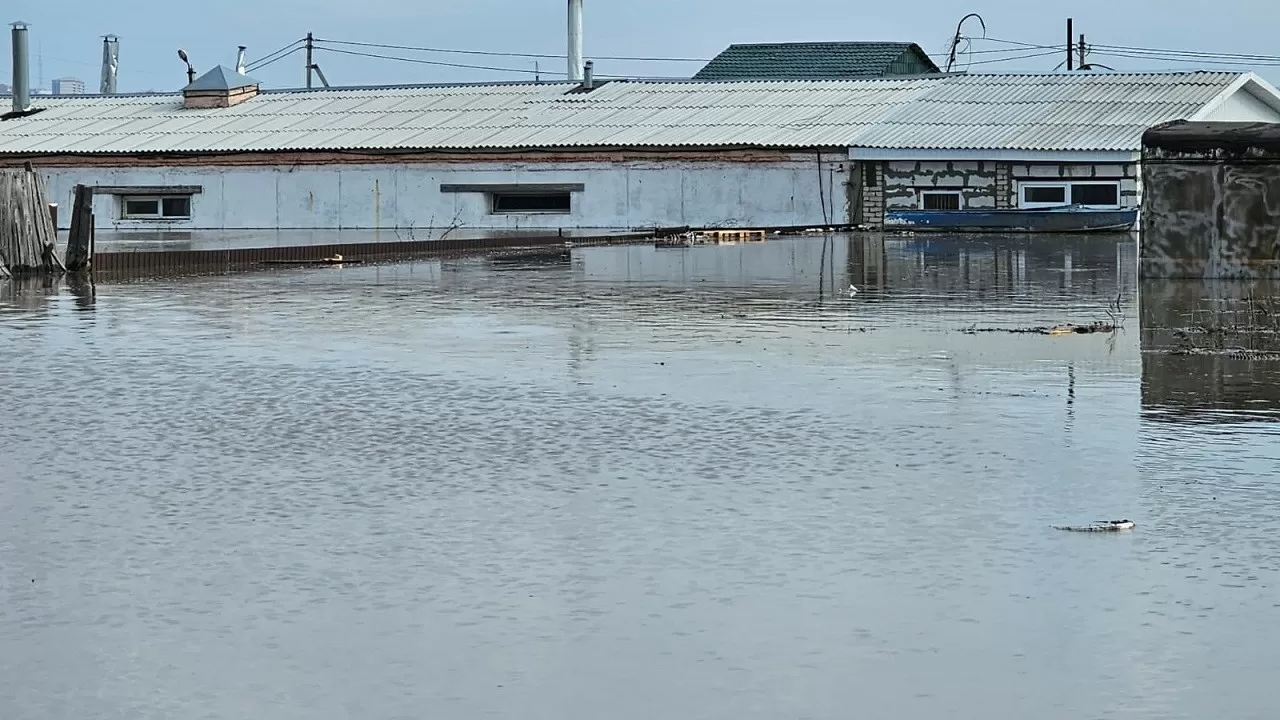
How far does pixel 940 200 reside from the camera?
141 ft

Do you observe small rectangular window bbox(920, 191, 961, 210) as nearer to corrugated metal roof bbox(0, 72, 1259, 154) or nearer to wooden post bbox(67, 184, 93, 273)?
corrugated metal roof bbox(0, 72, 1259, 154)

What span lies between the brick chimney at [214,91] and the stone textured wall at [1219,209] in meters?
41.3

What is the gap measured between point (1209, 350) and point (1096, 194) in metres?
30.0

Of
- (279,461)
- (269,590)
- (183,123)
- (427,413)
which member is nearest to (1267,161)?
(427,413)

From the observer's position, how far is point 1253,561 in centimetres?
601

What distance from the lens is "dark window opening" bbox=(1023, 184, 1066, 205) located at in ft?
137

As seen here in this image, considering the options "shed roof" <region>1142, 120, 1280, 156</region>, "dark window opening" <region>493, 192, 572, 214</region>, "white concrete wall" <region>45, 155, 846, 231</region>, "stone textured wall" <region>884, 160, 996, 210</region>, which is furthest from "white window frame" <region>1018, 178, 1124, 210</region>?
"shed roof" <region>1142, 120, 1280, 156</region>

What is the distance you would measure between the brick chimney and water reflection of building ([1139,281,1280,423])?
4138 cm

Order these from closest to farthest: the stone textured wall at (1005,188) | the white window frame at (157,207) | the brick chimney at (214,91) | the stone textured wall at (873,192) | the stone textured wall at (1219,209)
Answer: the stone textured wall at (1219,209)
the stone textured wall at (1005,188)
the stone textured wall at (873,192)
the white window frame at (157,207)
the brick chimney at (214,91)

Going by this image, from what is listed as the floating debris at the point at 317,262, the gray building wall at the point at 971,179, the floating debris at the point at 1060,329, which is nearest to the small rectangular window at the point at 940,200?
the gray building wall at the point at 971,179

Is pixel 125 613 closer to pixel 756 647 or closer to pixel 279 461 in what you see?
pixel 756 647

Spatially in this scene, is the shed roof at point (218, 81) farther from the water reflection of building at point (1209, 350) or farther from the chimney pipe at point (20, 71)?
the water reflection of building at point (1209, 350)

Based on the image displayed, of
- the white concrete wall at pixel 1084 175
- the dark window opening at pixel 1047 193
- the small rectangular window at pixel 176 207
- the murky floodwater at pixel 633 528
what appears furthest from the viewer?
the small rectangular window at pixel 176 207

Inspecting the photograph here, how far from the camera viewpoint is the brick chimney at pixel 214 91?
5575cm
